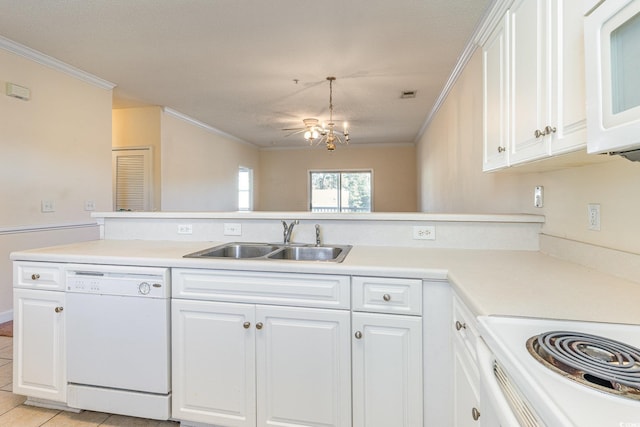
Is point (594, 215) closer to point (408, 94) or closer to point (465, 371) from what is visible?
point (465, 371)

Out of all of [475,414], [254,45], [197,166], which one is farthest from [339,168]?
[475,414]

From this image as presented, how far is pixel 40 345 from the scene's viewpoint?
1.78m

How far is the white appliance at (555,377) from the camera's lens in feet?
1.70

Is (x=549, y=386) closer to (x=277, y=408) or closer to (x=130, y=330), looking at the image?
(x=277, y=408)

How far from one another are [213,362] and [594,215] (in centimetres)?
184

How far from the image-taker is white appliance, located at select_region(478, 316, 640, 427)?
0.52 metres

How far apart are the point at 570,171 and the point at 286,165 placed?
7363mm

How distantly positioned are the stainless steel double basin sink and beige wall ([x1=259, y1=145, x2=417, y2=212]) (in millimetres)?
6248

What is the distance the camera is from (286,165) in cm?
854

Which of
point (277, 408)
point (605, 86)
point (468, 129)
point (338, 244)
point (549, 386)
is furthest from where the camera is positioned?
point (468, 129)

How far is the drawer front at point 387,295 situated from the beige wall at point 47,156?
346 cm

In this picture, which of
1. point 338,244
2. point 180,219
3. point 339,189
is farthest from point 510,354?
point 339,189

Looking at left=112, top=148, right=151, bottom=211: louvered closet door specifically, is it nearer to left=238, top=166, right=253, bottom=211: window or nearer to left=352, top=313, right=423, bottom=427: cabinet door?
left=238, top=166, right=253, bottom=211: window

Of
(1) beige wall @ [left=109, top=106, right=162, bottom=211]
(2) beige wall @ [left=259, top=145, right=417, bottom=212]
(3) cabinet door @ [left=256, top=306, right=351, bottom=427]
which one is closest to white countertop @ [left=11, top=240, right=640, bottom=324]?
(3) cabinet door @ [left=256, top=306, right=351, bottom=427]
